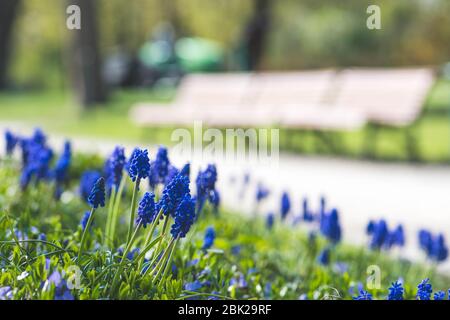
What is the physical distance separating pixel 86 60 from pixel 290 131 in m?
4.91

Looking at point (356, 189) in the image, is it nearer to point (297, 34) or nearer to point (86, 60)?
point (86, 60)

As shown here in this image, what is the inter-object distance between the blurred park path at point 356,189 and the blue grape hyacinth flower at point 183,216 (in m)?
2.49

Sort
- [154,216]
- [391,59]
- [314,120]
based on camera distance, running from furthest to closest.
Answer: [391,59] → [314,120] → [154,216]

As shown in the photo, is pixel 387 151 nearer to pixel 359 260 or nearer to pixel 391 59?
pixel 359 260

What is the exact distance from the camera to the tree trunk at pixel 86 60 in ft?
44.1

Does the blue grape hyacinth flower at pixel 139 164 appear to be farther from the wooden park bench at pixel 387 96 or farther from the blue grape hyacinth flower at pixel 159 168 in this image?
the wooden park bench at pixel 387 96

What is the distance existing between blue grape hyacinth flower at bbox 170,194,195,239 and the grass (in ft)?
22.2

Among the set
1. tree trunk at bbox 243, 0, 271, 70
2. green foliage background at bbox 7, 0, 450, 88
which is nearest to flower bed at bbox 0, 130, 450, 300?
tree trunk at bbox 243, 0, 271, 70

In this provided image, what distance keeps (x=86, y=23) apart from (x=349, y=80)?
562cm

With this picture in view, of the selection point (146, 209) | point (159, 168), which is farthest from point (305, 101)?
point (146, 209)

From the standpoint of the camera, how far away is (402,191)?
6.65 metres

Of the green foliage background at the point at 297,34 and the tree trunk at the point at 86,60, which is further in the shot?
the green foliage background at the point at 297,34

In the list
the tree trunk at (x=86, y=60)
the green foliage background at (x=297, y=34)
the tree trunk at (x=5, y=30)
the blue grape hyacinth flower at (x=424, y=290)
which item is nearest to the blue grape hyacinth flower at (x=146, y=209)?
the blue grape hyacinth flower at (x=424, y=290)
